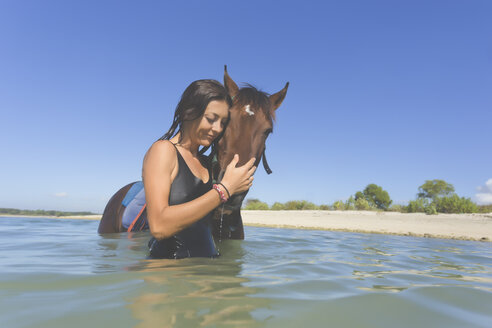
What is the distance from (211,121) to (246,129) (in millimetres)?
612

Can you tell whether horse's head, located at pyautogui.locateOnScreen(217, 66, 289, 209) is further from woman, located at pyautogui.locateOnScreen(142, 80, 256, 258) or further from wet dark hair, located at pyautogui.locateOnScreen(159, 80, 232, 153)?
wet dark hair, located at pyautogui.locateOnScreen(159, 80, 232, 153)

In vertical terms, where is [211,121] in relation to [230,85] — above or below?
below

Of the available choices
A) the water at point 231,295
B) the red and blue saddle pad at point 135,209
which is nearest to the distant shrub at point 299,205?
the red and blue saddle pad at point 135,209

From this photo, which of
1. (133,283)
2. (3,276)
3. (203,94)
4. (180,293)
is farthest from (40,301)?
(203,94)

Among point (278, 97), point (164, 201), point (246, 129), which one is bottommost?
point (164, 201)

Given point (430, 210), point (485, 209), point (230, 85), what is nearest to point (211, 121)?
point (230, 85)

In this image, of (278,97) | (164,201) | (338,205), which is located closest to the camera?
(164,201)

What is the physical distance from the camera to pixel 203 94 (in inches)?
91.7

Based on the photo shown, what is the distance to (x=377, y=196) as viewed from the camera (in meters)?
31.1

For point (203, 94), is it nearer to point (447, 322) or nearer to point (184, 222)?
point (184, 222)

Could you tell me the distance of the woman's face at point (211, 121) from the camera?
234 cm

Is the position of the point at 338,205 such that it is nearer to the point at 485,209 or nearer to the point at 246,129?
the point at 485,209

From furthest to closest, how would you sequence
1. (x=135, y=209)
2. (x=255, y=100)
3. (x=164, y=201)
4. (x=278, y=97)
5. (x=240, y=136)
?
(x=135, y=209), (x=278, y=97), (x=255, y=100), (x=240, y=136), (x=164, y=201)

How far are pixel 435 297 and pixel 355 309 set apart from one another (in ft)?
2.07
